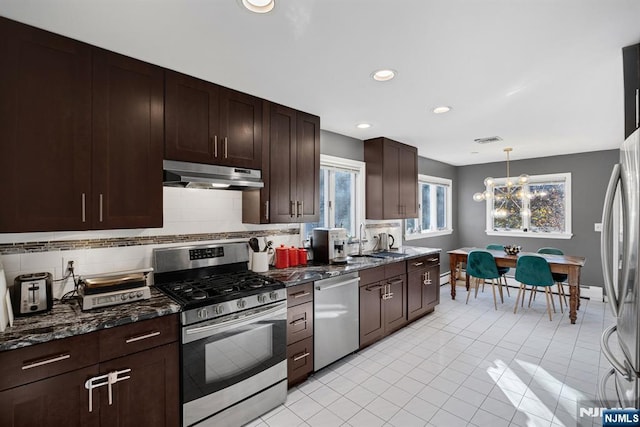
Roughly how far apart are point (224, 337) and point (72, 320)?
820 millimetres

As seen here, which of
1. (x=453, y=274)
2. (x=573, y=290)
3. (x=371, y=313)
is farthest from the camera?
(x=453, y=274)

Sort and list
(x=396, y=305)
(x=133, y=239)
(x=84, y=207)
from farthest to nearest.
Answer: (x=396, y=305)
(x=133, y=239)
(x=84, y=207)

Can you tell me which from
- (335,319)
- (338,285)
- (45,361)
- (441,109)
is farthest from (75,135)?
(441,109)

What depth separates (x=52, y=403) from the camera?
1.43 m

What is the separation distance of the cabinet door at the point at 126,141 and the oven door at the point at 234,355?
83cm

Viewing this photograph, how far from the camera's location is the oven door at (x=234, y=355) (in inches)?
72.6

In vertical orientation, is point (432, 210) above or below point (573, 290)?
above

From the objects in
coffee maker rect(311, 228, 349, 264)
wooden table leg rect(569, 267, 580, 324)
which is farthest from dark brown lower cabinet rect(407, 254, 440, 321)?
wooden table leg rect(569, 267, 580, 324)

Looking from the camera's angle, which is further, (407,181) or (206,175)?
(407,181)

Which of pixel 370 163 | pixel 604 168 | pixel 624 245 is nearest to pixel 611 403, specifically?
pixel 624 245

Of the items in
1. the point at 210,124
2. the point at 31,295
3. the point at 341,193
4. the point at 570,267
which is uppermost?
the point at 210,124

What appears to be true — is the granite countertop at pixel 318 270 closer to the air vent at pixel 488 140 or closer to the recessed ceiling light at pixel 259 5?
the recessed ceiling light at pixel 259 5

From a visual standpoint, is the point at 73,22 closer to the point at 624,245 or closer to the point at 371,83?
the point at 371,83

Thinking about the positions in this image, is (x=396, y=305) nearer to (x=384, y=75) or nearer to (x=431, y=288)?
Result: (x=431, y=288)
